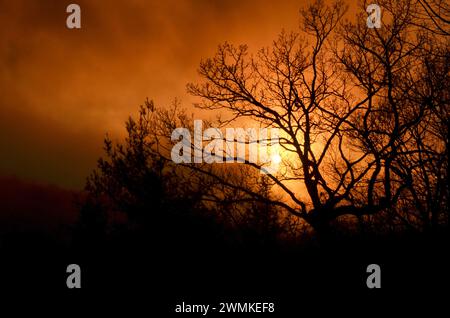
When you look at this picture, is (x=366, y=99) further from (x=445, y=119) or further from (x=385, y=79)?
(x=445, y=119)

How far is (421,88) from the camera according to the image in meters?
14.4

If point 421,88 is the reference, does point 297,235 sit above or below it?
below

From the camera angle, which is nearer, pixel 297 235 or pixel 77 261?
pixel 77 261

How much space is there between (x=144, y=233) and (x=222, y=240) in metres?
2.23

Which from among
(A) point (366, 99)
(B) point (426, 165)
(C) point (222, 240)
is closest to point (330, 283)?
(C) point (222, 240)

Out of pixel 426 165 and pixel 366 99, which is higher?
pixel 366 99

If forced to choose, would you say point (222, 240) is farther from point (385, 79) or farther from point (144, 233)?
point (385, 79)

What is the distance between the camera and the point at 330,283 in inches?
486
